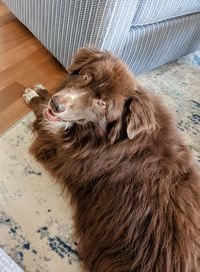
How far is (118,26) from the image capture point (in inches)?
66.7

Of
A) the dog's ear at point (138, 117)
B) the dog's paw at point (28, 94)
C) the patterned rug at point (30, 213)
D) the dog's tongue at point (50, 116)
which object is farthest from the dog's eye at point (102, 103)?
the dog's paw at point (28, 94)

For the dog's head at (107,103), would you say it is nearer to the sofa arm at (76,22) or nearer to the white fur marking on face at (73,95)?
the white fur marking on face at (73,95)

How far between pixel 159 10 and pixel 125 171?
3.53 ft

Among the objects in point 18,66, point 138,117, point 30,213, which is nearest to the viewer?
point 138,117

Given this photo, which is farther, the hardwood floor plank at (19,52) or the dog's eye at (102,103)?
the hardwood floor plank at (19,52)

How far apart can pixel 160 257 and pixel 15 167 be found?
33.0 inches

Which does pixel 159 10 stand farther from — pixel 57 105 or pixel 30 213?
pixel 30 213

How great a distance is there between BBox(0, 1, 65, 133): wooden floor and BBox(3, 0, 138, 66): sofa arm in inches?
4.4

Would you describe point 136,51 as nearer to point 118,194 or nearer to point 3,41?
point 3,41

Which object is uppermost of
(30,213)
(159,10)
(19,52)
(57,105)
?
(159,10)

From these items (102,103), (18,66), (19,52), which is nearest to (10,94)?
(18,66)

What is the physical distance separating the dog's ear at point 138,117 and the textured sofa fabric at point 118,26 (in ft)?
1.99

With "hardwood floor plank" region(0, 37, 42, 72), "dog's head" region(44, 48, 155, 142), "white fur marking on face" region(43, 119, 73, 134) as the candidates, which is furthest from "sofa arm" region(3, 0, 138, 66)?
"white fur marking on face" region(43, 119, 73, 134)

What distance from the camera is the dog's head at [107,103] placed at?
1229 millimetres
